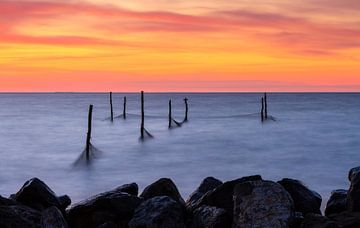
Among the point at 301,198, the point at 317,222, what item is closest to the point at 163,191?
the point at 301,198

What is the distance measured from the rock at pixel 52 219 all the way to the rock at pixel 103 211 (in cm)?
70

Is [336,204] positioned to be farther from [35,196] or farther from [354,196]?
[35,196]

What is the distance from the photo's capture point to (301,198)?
35.3 feet

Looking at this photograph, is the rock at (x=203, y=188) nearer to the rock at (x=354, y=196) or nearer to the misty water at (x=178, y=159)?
the rock at (x=354, y=196)

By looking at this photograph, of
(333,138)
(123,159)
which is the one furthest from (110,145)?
(333,138)

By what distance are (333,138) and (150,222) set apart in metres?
37.4

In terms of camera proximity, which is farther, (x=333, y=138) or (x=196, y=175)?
(x=333, y=138)

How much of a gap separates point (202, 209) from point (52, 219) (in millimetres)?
2666

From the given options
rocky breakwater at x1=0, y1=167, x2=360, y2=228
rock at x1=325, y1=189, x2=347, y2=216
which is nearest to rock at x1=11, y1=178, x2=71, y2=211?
rocky breakwater at x1=0, y1=167, x2=360, y2=228

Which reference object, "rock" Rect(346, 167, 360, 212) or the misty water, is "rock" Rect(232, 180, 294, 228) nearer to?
"rock" Rect(346, 167, 360, 212)

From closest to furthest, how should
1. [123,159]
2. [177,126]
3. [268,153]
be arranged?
[123,159]
[268,153]
[177,126]

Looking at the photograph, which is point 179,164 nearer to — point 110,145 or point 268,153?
point 268,153

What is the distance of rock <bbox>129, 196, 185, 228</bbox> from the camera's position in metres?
9.20

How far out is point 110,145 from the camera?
3903 cm
